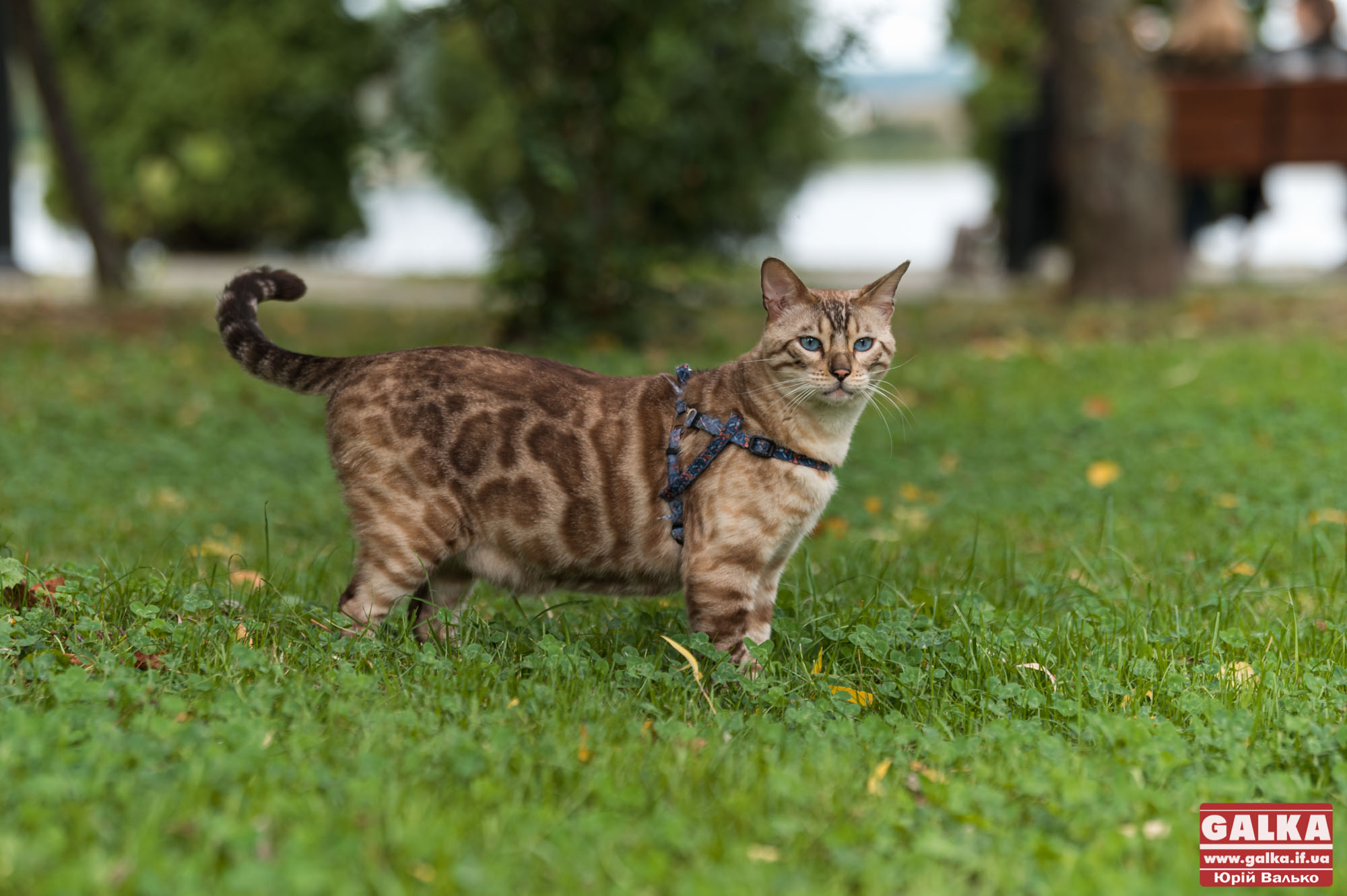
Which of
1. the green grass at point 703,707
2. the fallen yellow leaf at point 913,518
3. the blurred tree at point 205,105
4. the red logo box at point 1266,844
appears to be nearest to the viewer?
the green grass at point 703,707

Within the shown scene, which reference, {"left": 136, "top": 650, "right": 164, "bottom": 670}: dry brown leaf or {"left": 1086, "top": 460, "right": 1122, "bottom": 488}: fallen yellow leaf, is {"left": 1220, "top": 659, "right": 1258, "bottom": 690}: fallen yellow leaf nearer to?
{"left": 1086, "top": 460, "right": 1122, "bottom": 488}: fallen yellow leaf

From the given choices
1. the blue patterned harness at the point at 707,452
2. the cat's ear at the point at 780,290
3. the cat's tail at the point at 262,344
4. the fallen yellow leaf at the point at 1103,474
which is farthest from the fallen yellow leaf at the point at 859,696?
the fallen yellow leaf at the point at 1103,474

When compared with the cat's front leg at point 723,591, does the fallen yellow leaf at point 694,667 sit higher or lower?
lower

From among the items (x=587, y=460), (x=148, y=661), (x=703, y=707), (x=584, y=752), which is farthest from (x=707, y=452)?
(x=148, y=661)

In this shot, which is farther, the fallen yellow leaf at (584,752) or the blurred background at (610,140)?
the blurred background at (610,140)

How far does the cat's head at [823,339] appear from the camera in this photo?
410cm

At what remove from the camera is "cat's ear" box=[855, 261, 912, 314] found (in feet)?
14.3

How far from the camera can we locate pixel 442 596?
4.64 metres

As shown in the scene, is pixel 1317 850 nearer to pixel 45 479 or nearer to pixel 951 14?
pixel 45 479

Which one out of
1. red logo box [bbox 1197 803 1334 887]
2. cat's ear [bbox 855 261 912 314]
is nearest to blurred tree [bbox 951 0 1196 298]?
cat's ear [bbox 855 261 912 314]

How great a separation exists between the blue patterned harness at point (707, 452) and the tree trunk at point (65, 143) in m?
11.6

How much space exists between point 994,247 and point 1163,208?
7.56 meters

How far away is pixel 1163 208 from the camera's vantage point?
1289 cm

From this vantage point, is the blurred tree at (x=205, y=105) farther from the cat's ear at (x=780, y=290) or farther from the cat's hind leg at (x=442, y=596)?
the cat's ear at (x=780, y=290)
